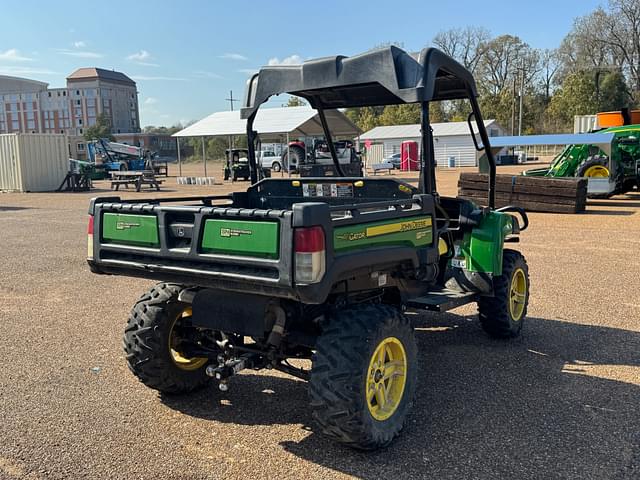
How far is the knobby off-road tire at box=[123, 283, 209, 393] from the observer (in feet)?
14.0

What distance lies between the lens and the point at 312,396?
350 centimetres

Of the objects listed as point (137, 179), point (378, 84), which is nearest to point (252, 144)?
point (378, 84)

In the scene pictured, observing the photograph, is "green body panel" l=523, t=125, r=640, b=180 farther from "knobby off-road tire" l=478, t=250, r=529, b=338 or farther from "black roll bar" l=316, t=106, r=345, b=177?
"black roll bar" l=316, t=106, r=345, b=177

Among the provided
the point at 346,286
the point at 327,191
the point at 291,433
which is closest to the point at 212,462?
the point at 291,433

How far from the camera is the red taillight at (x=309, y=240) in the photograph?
10.6 ft

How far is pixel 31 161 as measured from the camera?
28234 mm

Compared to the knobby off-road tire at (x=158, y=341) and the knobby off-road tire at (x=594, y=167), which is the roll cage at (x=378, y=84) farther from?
the knobby off-road tire at (x=594, y=167)

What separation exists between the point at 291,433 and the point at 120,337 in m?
2.64

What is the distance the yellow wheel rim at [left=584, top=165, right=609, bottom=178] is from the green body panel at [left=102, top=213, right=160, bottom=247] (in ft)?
52.0

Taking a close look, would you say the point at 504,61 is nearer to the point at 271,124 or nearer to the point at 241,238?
the point at 271,124

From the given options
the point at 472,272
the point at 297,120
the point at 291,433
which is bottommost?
the point at 291,433

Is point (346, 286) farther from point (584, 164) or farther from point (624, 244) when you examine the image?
point (584, 164)

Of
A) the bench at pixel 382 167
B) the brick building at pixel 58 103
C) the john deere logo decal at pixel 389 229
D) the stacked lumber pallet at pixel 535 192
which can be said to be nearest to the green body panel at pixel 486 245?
the john deere logo decal at pixel 389 229

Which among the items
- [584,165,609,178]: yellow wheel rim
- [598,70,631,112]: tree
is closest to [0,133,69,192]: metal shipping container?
[584,165,609,178]: yellow wheel rim
